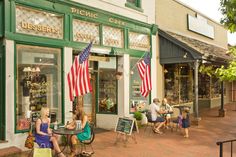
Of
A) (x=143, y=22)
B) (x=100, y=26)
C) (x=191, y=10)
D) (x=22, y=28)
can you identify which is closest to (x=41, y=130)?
(x=22, y=28)

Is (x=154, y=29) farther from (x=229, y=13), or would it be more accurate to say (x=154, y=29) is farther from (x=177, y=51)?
(x=229, y=13)

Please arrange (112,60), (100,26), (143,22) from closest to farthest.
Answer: (100,26)
(112,60)
(143,22)

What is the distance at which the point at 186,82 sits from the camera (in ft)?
58.3

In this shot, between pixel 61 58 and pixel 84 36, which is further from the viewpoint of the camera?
pixel 84 36

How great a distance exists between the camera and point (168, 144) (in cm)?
961

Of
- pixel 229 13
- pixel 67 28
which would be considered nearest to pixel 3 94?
pixel 67 28

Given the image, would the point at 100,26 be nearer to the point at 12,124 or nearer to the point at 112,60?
the point at 112,60

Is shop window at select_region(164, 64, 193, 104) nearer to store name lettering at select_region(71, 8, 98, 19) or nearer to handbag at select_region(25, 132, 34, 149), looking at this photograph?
store name lettering at select_region(71, 8, 98, 19)

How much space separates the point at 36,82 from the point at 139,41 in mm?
5752

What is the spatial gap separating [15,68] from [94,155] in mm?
3212

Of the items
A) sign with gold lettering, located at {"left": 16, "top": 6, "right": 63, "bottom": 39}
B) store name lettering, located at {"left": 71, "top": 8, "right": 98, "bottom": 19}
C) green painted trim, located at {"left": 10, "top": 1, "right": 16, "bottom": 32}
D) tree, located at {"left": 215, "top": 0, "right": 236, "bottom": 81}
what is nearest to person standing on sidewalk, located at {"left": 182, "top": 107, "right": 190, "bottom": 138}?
tree, located at {"left": 215, "top": 0, "right": 236, "bottom": 81}

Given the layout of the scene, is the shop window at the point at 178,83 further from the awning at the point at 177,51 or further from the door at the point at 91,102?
the door at the point at 91,102

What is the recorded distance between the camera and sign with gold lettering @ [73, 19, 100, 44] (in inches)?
→ 399

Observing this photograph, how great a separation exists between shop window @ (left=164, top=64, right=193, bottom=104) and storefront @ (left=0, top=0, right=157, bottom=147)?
2.64 m
